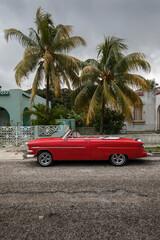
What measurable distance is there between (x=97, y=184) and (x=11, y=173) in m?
2.85

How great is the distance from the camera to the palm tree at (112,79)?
32.3 feet

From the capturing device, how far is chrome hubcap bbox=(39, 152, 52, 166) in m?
5.88

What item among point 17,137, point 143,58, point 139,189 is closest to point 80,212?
point 139,189

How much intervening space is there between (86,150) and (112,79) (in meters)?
6.82

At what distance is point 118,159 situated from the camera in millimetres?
5910

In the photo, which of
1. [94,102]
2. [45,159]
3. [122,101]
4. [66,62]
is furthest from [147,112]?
[45,159]

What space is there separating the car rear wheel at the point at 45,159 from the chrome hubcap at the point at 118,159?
234cm

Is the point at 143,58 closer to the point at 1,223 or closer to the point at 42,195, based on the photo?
the point at 42,195

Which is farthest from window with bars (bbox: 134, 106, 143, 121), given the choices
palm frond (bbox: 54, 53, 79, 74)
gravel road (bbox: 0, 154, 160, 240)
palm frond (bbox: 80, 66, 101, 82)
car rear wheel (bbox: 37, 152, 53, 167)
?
car rear wheel (bbox: 37, 152, 53, 167)

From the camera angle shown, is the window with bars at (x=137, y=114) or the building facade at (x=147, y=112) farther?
the window with bars at (x=137, y=114)

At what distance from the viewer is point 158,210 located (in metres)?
2.85

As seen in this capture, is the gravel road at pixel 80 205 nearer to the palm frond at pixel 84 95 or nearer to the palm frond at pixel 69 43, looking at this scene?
the palm frond at pixel 84 95

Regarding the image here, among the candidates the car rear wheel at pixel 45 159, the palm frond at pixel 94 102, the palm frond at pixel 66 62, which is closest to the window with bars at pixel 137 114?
the palm frond at pixel 94 102

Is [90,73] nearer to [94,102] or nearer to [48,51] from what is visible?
[94,102]
